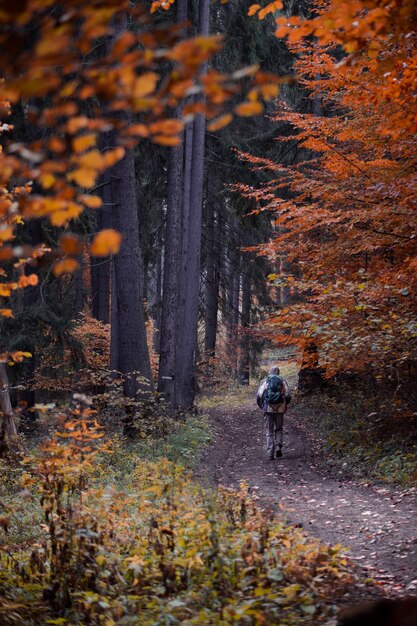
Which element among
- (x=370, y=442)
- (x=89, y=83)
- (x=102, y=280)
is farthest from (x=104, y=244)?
(x=102, y=280)

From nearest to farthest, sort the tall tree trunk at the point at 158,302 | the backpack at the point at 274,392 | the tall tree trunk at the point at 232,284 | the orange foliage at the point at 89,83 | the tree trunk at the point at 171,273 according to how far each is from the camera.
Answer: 1. the orange foliage at the point at 89,83
2. the backpack at the point at 274,392
3. the tree trunk at the point at 171,273
4. the tall tree trunk at the point at 232,284
5. the tall tree trunk at the point at 158,302

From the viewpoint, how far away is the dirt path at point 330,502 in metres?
6.56

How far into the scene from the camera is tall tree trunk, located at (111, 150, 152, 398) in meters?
13.7

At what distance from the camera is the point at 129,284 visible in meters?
13.9

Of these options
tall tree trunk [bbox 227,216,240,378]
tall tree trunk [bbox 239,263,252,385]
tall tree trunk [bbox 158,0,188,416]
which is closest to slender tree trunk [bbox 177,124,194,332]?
tall tree trunk [bbox 158,0,188,416]

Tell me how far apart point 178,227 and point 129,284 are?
3615 mm

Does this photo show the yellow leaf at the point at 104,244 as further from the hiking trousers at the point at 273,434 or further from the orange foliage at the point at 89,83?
the hiking trousers at the point at 273,434

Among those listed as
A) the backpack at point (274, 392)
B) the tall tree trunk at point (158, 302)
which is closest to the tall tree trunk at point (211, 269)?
the tall tree trunk at point (158, 302)

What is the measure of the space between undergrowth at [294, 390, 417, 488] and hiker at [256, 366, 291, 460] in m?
1.00

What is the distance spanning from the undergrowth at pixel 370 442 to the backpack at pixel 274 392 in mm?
1535

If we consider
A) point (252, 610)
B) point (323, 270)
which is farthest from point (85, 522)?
point (323, 270)

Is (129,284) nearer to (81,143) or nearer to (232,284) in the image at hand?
(81,143)

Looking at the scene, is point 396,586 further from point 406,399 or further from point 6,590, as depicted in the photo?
point 406,399

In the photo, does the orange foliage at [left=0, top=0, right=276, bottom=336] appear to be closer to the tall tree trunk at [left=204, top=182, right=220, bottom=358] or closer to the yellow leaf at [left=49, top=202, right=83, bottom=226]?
the yellow leaf at [left=49, top=202, right=83, bottom=226]
